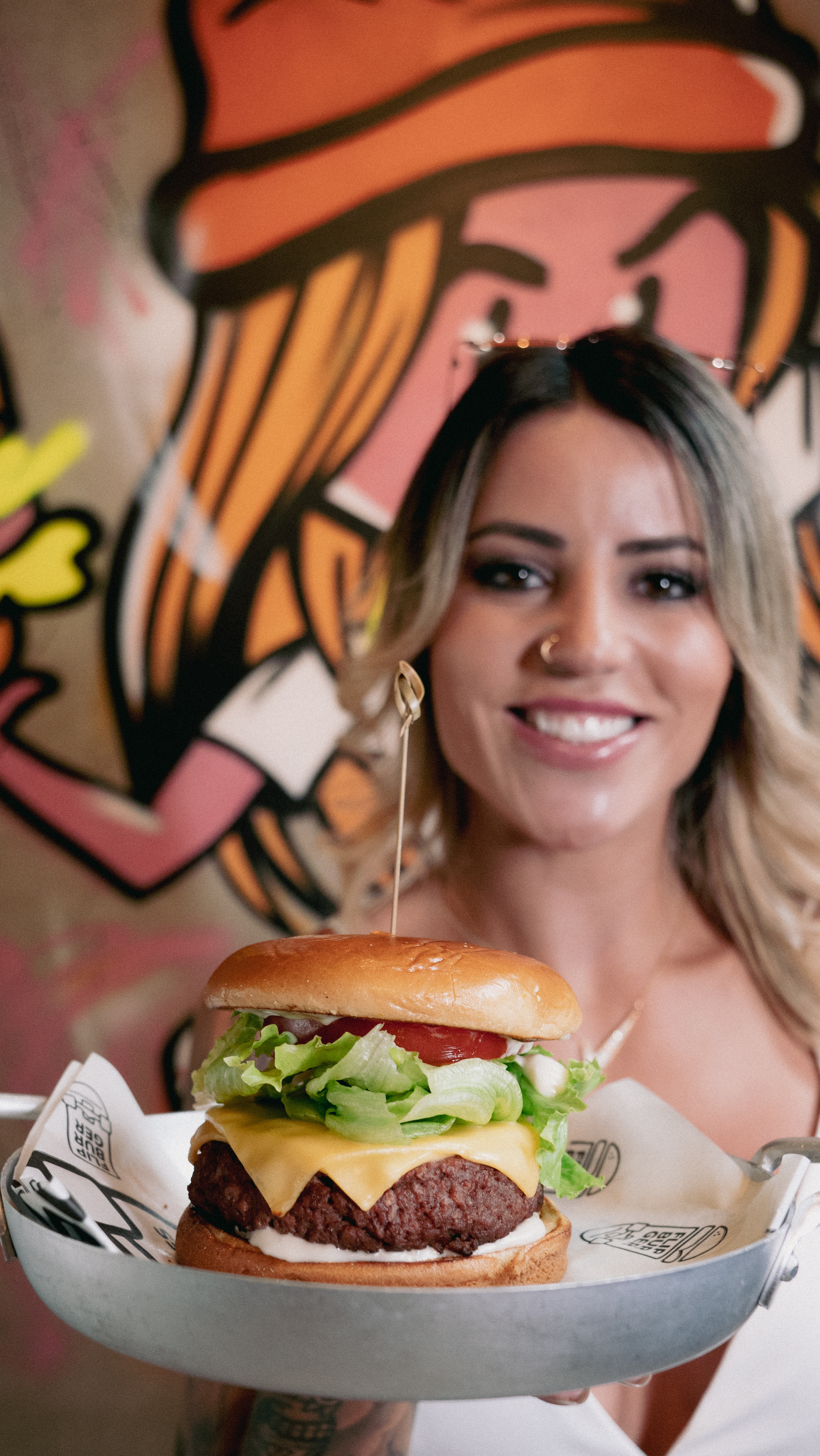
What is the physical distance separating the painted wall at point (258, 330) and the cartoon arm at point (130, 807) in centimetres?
1

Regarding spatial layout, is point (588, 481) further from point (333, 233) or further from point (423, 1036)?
point (333, 233)

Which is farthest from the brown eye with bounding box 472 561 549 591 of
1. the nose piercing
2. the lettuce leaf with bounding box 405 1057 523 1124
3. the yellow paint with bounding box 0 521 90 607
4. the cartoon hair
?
the yellow paint with bounding box 0 521 90 607

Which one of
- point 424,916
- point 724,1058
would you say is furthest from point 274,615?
point 724,1058

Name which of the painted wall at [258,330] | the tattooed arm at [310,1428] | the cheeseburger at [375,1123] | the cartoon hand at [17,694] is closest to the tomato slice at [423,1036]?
the cheeseburger at [375,1123]

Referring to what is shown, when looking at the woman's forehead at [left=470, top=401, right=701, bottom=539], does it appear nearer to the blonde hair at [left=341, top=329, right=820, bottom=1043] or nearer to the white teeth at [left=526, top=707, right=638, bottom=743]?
the blonde hair at [left=341, top=329, right=820, bottom=1043]

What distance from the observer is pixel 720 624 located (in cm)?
233

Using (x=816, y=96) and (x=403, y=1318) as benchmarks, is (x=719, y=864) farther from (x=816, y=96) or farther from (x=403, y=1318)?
(x=816, y=96)

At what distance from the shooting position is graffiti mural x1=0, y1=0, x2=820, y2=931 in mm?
4180

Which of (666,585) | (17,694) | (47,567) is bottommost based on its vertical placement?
(17,694)

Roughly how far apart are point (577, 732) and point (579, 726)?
0.05 feet

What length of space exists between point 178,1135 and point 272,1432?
1.55 feet

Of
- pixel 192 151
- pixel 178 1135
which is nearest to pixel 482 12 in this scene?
pixel 192 151

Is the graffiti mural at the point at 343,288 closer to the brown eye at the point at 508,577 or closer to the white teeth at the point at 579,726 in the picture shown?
the brown eye at the point at 508,577

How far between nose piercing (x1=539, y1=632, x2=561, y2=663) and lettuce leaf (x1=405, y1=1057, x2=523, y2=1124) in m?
0.96
